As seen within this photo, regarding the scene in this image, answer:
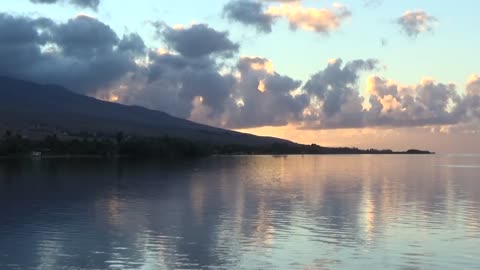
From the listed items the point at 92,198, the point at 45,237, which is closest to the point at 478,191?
the point at 92,198

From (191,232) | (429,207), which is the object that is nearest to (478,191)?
(429,207)

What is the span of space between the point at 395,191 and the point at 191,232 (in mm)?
35532

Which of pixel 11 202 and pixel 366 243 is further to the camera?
pixel 11 202

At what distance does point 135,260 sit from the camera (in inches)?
1070

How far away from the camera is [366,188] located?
70.6 meters

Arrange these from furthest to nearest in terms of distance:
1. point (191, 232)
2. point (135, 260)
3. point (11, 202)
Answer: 1. point (11, 202)
2. point (191, 232)
3. point (135, 260)

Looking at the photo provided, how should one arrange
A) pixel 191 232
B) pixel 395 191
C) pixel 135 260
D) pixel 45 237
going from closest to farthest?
pixel 135 260, pixel 45 237, pixel 191 232, pixel 395 191

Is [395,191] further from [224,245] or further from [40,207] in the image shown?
[224,245]

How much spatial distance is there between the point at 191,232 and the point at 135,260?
8047 millimetres

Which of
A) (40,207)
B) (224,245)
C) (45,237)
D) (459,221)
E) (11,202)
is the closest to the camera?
(224,245)

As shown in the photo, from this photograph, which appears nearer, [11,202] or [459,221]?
[459,221]

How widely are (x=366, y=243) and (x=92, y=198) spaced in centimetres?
2934

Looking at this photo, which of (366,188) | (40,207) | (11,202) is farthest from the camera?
(366,188)

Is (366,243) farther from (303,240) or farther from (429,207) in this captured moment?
(429,207)
